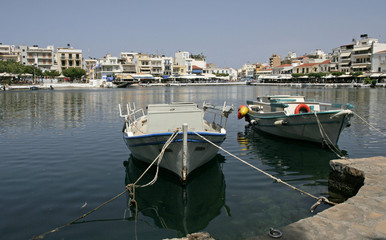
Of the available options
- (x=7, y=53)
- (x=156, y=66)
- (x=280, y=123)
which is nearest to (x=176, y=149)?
(x=280, y=123)

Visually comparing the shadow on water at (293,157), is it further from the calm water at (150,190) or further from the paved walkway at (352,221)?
the paved walkway at (352,221)

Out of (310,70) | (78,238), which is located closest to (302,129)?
(78,238)

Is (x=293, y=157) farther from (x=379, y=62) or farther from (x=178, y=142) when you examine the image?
(x=379, y=62)

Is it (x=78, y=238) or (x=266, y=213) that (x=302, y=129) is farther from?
(x=78, y=238)

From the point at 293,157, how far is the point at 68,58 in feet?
395

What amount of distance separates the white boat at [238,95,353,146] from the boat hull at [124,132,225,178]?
6109mm

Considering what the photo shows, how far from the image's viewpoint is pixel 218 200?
908 centimetres

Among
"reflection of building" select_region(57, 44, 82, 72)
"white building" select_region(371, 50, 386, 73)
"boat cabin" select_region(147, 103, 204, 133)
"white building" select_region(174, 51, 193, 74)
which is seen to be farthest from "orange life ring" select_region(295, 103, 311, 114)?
"white building" select_region(174, 51, 193, 74)

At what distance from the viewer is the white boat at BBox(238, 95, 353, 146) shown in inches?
582

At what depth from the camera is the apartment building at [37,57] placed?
11744 centimetres

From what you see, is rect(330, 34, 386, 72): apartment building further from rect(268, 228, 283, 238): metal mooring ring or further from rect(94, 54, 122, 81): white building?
rect(268, 228, 283, 238): metal mooring ring

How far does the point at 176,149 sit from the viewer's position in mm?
9805

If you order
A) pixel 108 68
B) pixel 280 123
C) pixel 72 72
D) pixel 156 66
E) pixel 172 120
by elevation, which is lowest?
pixel 280 123

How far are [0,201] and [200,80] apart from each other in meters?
141
